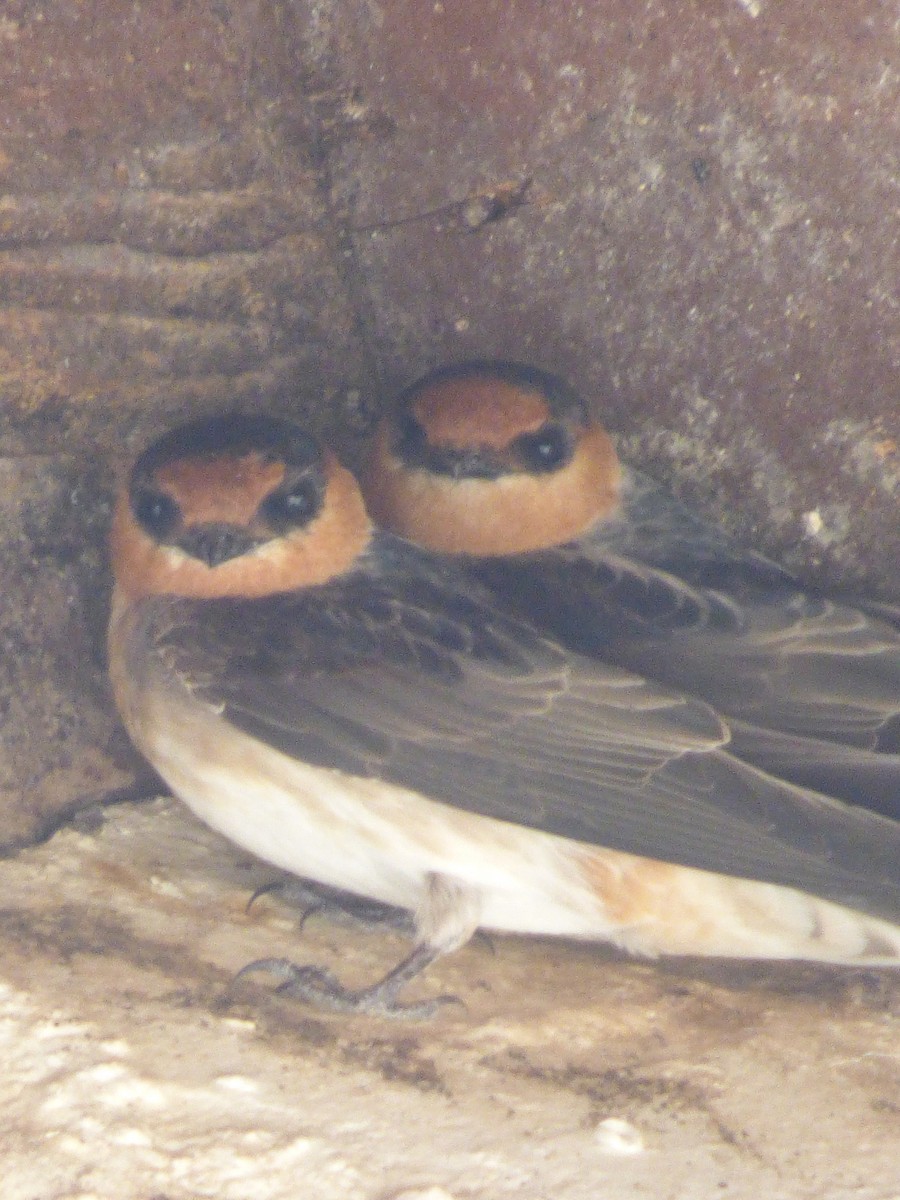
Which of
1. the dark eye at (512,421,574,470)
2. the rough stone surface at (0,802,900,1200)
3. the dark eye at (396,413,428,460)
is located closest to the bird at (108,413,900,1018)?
the rough stone surface at (0,802,900,1200)

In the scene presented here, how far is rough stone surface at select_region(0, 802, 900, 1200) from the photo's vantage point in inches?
80.4

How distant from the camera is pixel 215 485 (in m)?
2.81

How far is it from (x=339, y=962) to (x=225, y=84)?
5.76ft

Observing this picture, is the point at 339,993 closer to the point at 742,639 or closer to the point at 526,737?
the point at 526,737

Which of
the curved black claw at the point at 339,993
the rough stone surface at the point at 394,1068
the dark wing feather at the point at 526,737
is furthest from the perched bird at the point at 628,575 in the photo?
the curved black claw at the point at 339,993

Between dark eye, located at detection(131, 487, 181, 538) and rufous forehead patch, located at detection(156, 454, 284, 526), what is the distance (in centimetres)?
2

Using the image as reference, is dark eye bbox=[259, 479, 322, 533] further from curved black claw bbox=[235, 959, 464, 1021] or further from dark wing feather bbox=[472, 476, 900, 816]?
curved black claw bbox=[235, 959, 464, 1021]

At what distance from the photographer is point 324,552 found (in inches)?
118

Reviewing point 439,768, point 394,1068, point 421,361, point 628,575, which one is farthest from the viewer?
point 421,361

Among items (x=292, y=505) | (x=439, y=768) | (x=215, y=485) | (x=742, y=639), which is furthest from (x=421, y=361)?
(x=439, y=768)

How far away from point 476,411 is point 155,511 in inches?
27.9

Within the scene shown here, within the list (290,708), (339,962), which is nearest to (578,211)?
(290,708)

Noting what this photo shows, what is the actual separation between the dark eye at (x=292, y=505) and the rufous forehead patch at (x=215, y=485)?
0.05m

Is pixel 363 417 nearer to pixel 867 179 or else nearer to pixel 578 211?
pixel 578 211
